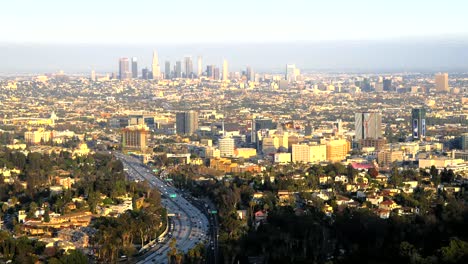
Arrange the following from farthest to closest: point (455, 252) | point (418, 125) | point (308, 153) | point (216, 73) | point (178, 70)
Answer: point (216, 73) → point (178, 70) → point (418, 125) → point (308, 153) → point (455, 252)

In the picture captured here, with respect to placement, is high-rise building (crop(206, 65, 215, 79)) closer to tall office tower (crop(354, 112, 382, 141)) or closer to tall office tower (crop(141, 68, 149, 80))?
tall office tower (crop(141, 68, 149, 80))

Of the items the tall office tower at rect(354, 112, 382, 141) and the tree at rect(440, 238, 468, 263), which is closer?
the tree at rect(440, 238, 468, 263)

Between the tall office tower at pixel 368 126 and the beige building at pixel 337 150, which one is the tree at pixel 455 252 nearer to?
the beige building at pixel 337 150

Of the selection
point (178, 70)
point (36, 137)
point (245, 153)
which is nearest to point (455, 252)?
point (245, 153)

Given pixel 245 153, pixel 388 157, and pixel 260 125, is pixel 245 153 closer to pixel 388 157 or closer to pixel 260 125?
pixel 388 157

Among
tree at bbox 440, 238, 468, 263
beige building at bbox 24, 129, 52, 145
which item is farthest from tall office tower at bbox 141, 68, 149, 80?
tree at bbox 440, 238, 468, 263

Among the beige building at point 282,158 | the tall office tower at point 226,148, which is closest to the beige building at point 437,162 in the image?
the beige building at point 282,158
